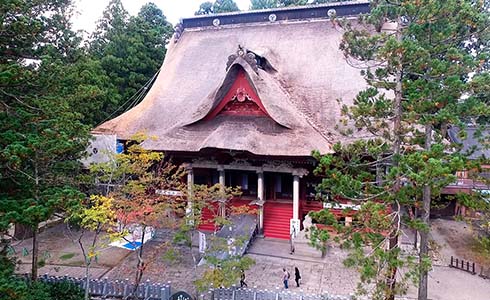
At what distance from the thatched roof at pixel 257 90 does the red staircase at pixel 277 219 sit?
170 inches

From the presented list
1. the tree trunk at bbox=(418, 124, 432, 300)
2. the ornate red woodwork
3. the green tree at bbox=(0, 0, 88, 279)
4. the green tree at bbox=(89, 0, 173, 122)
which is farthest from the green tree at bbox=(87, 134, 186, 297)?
the green tree at bbox=(89, 0, 173, 122)

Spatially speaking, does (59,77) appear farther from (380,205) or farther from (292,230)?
(292,230)

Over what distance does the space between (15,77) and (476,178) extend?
1240cm

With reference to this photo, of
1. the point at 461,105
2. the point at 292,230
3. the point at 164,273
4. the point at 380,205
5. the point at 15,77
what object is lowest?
the point at 164,273

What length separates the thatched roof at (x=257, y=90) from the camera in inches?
669

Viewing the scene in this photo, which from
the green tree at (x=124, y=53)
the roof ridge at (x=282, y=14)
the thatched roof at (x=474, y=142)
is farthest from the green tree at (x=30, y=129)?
the roof ridge at (x=282, y=14)

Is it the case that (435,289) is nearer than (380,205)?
No

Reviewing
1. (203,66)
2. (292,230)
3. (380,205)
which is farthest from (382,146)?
(203,66)

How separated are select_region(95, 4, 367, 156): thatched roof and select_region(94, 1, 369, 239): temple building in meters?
0.06

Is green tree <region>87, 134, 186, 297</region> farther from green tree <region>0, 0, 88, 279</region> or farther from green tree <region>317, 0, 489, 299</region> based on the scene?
green tree <region>317, 0, 489, 299</region>

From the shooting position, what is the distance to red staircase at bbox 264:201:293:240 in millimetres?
18109

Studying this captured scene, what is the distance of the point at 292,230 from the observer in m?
16.9

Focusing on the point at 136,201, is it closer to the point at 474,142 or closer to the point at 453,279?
the point at 453,279

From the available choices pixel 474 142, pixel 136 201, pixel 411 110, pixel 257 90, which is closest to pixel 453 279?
pixel 411 110
